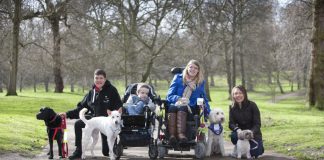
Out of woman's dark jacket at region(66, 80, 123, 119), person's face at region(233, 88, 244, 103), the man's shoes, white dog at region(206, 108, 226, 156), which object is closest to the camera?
the man's shoes

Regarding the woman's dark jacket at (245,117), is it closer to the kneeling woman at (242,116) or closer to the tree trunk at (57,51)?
the kneeling woman at (242,116)

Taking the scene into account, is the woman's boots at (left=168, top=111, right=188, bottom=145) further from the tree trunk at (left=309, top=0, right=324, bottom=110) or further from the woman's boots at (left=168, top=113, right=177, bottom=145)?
the tree trunk at (left=309, top=0, right=324, bottom=110)

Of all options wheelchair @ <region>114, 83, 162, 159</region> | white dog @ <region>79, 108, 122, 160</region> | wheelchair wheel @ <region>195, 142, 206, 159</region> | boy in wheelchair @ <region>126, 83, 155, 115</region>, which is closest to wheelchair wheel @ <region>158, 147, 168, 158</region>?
wheelchair @ <region>114, 83, 162, 159</region>

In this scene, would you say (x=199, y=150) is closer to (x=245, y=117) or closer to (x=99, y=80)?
(x=245, y=117)

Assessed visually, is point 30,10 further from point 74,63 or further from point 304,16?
point 304,16

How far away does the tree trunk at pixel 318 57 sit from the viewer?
21625 mm

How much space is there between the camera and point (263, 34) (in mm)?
47188

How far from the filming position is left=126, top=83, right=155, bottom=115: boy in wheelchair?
9703mm

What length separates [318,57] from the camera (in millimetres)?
21812

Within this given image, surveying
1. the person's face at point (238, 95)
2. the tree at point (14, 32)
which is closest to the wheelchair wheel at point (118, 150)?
the person's face at point (238, 95)

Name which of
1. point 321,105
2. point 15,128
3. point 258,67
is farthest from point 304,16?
point 258,67

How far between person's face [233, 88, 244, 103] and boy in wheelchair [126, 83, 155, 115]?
1.59 metres

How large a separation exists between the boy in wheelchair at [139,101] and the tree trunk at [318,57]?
530 inches

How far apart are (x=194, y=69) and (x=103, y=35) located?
26.2m
